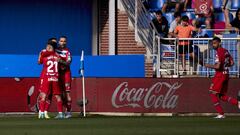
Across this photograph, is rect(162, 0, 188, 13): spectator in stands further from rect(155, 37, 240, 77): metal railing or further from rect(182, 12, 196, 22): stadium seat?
rect(155, 37, 240, 77): metal railing

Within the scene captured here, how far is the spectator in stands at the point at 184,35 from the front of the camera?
24625mm

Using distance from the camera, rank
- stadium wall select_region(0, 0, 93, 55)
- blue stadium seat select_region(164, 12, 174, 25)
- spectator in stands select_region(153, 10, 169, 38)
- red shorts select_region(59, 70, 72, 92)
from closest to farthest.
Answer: red shorts select_region(59, 70, 72, 92), spectator in stands select_region(153, 10, 169, 38), blue stadium seat select_region(164, 12, 174, 25), stadium wall select_region(0, 0, 93, 55)

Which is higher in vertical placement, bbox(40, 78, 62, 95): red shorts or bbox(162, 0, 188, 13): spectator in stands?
bbox(162, 0, 188, 13): spectator in stands

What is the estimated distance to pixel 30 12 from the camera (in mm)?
29031

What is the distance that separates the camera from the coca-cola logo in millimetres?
23281

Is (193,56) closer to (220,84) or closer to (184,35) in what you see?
(184,35)

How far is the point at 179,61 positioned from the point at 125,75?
1766 mm

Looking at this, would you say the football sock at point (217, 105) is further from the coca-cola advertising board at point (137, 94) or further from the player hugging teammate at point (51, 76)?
the player hugging teammate at point (51, 76)

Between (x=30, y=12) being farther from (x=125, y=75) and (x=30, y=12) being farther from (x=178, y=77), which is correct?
(x=178, y=77)

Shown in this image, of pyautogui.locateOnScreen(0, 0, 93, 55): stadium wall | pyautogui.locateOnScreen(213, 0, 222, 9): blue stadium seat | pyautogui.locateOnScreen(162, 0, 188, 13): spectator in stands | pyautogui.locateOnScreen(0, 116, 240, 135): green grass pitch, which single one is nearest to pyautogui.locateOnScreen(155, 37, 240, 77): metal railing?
pyautogui.locateOnScreen(162, 0, 188, 13): spectator in stands

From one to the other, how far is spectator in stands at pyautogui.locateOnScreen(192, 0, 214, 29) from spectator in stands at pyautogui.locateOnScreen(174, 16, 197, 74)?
949mm

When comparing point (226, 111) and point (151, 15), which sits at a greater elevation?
point (151, 15)

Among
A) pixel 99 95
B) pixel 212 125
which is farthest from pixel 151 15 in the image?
pixel 212 125

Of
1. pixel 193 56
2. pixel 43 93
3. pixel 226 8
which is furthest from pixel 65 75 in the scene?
pixel 226 8
